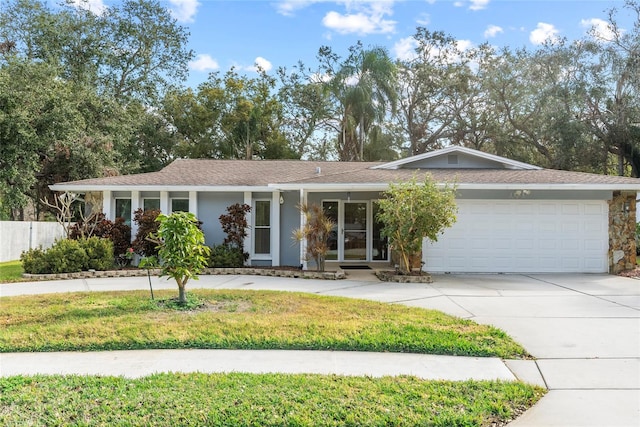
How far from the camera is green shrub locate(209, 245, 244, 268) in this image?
39.8ft

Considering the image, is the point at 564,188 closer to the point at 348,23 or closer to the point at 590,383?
the point at 590,383

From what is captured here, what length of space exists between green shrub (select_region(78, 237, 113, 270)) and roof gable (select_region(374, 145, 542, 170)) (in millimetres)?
8648

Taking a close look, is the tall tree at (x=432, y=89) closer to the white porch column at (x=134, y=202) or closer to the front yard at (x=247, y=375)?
the white porch column at (x=134, y=202)

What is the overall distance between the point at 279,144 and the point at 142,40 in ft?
36.7

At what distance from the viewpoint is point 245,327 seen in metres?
5.77

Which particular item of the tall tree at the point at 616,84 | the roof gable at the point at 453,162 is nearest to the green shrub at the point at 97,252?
the roof gable at the point at 453,162

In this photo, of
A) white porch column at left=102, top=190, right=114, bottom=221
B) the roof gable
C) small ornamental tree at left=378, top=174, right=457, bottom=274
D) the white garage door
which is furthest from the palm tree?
white porch column at left=102, top=190, right=114, bottom=221

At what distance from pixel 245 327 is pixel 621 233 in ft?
37.4

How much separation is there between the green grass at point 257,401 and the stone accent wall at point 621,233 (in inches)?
400

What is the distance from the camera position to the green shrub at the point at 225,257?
12.1 m

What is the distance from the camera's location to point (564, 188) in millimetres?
11484

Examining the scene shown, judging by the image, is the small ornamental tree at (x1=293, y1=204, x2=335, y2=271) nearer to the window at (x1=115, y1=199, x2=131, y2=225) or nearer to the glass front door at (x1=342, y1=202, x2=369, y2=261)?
the glass front door at (x1=342, y1=202, x2=369, y2=261)

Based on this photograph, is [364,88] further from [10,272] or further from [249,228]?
[10,272]

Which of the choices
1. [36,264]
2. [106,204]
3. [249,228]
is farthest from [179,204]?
[36,264]
